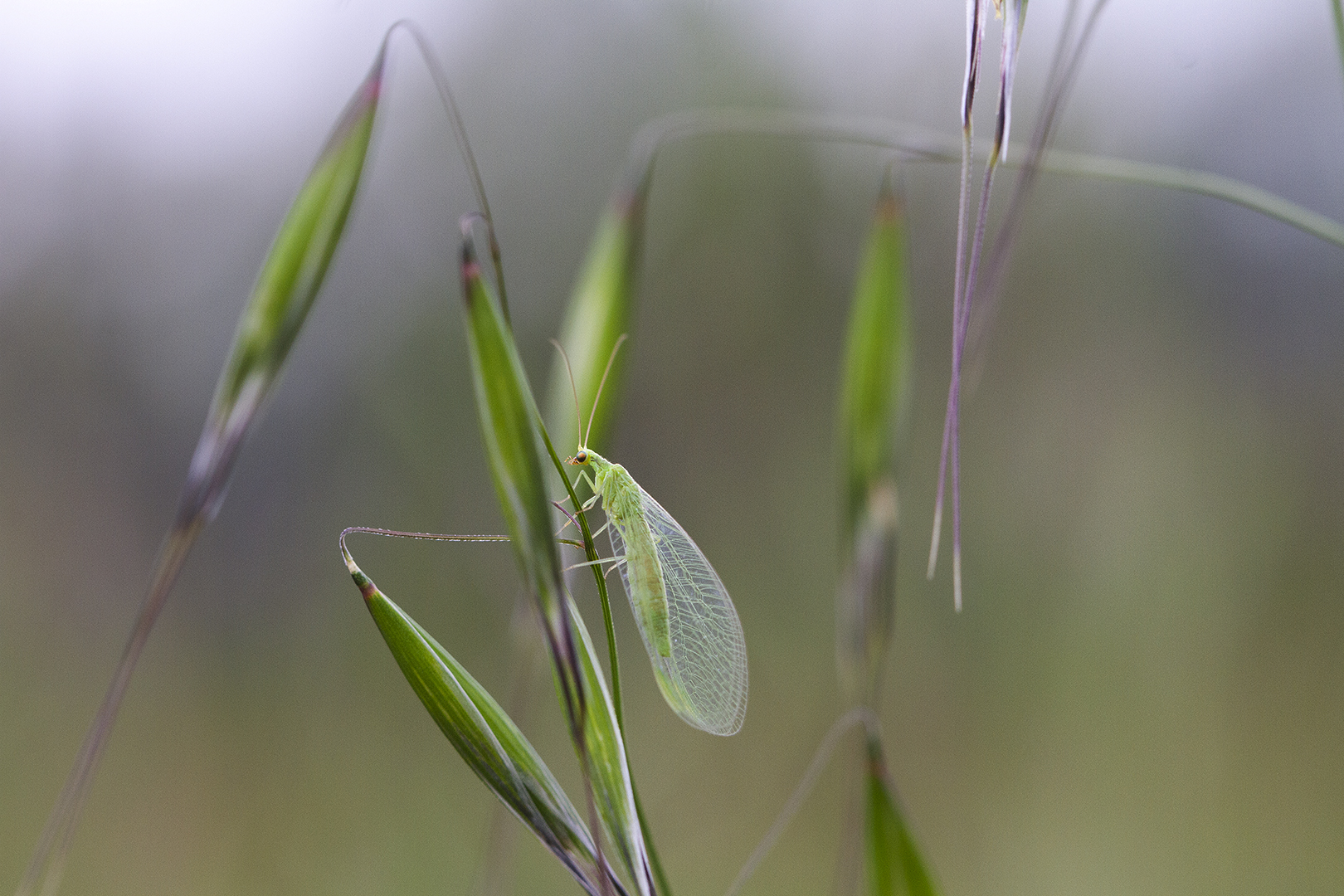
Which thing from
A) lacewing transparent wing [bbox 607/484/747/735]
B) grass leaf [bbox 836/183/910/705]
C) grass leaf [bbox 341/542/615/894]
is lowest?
lacewing transparent wing [bbox 607/484/747/735]

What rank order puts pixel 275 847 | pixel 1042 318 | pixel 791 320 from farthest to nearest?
pixel 791 320 < pixel 1042 318 < pixel 275 847

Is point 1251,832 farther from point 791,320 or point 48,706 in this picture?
point 48,706

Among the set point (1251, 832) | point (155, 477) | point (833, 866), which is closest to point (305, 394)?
point (155, 477)

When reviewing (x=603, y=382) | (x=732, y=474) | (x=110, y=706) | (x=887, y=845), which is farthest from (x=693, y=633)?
(x=732, y=474)

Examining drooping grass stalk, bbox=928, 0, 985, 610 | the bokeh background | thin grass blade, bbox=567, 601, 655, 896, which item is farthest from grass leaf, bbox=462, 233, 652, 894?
the bokeh background

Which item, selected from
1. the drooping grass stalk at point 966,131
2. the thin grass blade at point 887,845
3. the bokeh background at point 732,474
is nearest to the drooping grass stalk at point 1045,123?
the drooping grass stalk at point 966,131

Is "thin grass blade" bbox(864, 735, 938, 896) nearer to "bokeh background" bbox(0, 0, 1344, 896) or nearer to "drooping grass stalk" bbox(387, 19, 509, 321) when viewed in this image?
"drooping grass stalk" bbox(387, 19, 509, 321)

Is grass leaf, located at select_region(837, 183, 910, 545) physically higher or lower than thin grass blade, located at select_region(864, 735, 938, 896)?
higher
